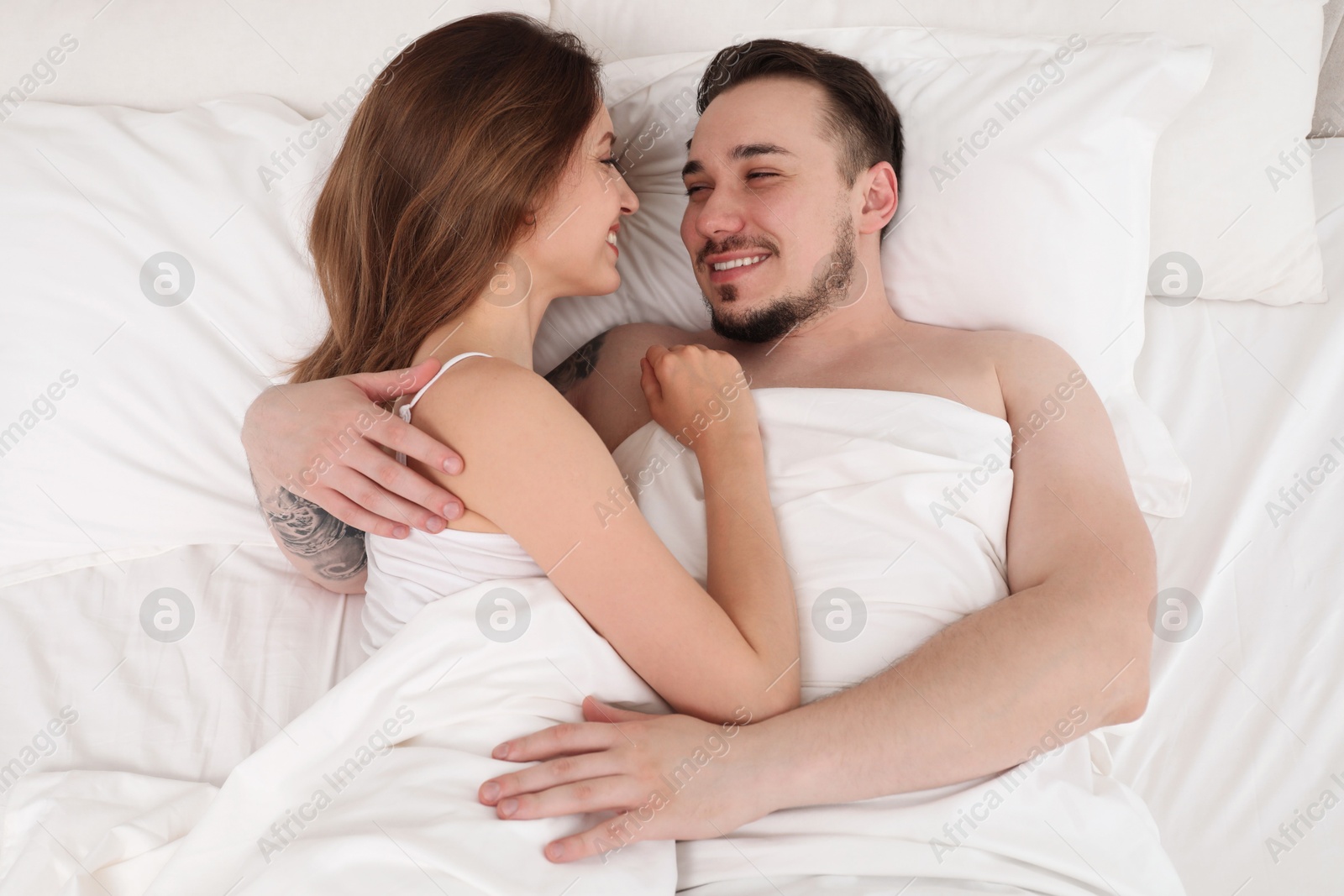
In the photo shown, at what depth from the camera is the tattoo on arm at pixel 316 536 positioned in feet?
4.79

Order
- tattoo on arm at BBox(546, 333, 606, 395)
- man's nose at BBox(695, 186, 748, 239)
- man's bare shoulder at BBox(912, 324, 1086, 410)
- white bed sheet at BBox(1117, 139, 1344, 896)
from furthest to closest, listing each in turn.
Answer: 1. tattoo on arm at BBox(546, 333, 606, 395)
2. man's nose at BBox(695, 186, 748, 239)
3. man's bare shoulder at BBox(912, 324, 1086, 410)
4. white bed sheet at BBox(1117, 139, 1344, 896)

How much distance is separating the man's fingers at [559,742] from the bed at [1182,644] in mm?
459

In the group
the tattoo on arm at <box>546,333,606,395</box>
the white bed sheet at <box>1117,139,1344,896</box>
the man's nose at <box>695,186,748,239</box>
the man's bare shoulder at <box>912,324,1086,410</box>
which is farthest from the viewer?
the tattoo on arm at <box>546,333,606,395</box>

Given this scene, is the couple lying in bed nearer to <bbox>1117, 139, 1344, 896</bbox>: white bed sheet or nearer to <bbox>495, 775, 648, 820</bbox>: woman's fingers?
<bbox>495, 775, 648, 820</bbox>: woman's fingers

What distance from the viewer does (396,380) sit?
1.28 m

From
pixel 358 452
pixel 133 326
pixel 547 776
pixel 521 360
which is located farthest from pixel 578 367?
pixel 547 776

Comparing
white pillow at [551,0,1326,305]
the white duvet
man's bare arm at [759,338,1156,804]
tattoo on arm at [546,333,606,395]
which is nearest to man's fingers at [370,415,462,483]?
the white duvet

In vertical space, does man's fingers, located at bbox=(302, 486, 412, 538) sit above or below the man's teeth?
below

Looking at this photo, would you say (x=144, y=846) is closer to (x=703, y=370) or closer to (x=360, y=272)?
(x=360, y=272)

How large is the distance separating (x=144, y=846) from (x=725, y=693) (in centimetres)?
75

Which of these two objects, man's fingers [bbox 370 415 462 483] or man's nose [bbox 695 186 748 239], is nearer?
man's fingers [bbox 370 415 462 483]

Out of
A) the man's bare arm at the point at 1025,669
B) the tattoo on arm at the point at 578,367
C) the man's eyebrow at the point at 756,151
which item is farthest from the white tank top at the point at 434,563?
the man's eyebrow at the point at 756,151

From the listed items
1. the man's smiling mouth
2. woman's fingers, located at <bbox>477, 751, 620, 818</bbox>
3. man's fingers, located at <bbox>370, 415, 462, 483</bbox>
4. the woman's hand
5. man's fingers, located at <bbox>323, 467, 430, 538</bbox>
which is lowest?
woman's fingers, located at <bbox>477, 751, 620, 818</bbox>

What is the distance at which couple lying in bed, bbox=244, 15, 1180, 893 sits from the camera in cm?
115
